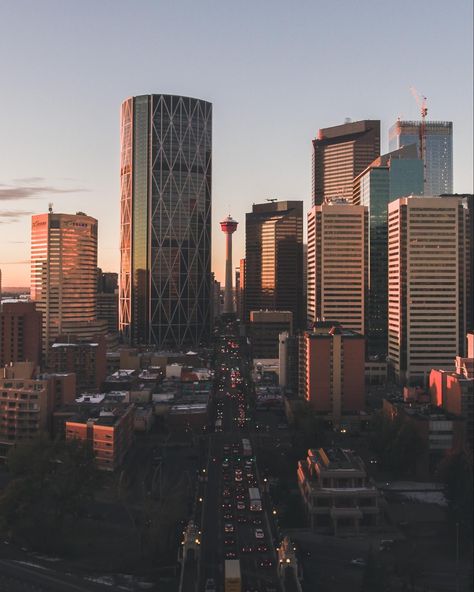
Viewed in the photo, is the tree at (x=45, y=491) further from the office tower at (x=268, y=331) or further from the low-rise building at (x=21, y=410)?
the office tower at (x=268, y=331)

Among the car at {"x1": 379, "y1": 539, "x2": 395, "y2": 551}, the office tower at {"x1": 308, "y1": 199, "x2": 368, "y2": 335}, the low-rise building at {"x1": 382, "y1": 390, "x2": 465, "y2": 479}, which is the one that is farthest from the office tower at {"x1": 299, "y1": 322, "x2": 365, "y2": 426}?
the office tower at {"x1": 308, "y1": 199, "x2": 368, "y2": 335}

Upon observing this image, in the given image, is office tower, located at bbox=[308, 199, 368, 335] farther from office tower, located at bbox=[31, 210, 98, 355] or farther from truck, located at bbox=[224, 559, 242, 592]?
truck, located at bbox=[224, 559, 242, 592]

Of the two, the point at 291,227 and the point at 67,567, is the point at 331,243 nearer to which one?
the point at 291,227

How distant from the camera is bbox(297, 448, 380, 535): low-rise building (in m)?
44.4

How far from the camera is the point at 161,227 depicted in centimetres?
15525

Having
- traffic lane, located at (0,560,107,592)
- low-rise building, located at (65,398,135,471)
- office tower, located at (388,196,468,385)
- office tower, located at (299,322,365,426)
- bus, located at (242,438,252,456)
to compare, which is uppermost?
office tower, located at (388,196,468,385)

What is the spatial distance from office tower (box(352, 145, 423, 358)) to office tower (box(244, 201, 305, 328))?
4086cm

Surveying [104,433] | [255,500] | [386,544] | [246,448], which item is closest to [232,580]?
[386,544]

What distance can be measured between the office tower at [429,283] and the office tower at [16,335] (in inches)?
2162

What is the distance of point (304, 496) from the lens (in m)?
47.8

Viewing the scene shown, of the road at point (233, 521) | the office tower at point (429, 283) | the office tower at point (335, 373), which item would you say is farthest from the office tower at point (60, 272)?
the office tower at point (335, 373)

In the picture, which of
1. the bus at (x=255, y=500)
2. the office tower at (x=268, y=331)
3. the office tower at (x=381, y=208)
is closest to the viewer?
the bus at (x=255, y=500)

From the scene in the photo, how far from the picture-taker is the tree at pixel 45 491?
1703 inches

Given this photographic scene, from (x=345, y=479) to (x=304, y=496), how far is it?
345 cm
